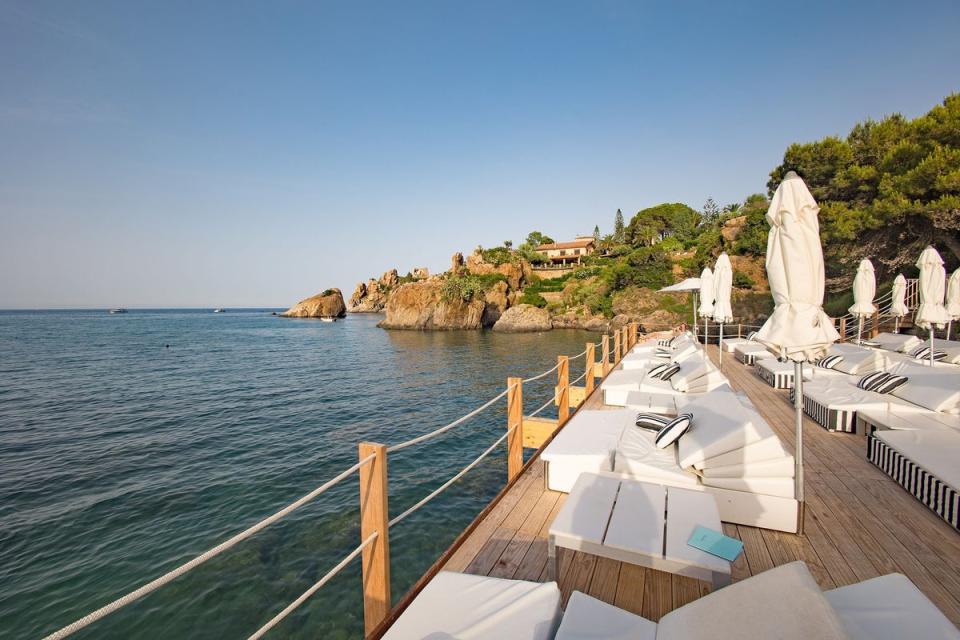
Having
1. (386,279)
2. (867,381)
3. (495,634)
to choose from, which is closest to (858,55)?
(867,381)

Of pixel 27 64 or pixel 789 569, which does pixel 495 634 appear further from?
pixel 27 64

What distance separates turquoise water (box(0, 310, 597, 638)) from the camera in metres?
4.76

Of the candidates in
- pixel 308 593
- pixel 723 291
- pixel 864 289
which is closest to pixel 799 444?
pixel 308 593

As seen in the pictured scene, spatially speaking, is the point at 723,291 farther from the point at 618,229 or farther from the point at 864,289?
the point at 618,229

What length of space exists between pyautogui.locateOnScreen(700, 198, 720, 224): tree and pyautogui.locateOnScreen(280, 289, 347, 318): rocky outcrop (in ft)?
222

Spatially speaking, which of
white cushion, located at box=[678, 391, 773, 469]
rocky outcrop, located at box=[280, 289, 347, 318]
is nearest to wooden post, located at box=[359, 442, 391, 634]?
white cushion, located at box=[678, 391, 773, 469]

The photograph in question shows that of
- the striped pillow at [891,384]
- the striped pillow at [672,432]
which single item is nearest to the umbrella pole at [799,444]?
the striped pillow at [672,432]

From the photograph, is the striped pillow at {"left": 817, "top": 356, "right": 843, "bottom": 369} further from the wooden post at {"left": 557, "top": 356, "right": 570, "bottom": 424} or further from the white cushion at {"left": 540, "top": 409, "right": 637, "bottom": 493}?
the white cushion at {"left": 540, "top": 409, "right": 637, "bottom": 493}

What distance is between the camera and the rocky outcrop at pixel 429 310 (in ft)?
147

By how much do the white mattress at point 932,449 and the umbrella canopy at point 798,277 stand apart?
1.73 meters

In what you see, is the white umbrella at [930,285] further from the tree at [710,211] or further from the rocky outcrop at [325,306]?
the rocky outcrop at [325,306]

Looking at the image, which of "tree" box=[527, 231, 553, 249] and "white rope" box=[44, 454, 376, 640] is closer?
"white rope" box=[44, 454, 376, 640]

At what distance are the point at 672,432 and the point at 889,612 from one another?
7.60 ft

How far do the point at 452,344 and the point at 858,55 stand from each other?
26101 mm
